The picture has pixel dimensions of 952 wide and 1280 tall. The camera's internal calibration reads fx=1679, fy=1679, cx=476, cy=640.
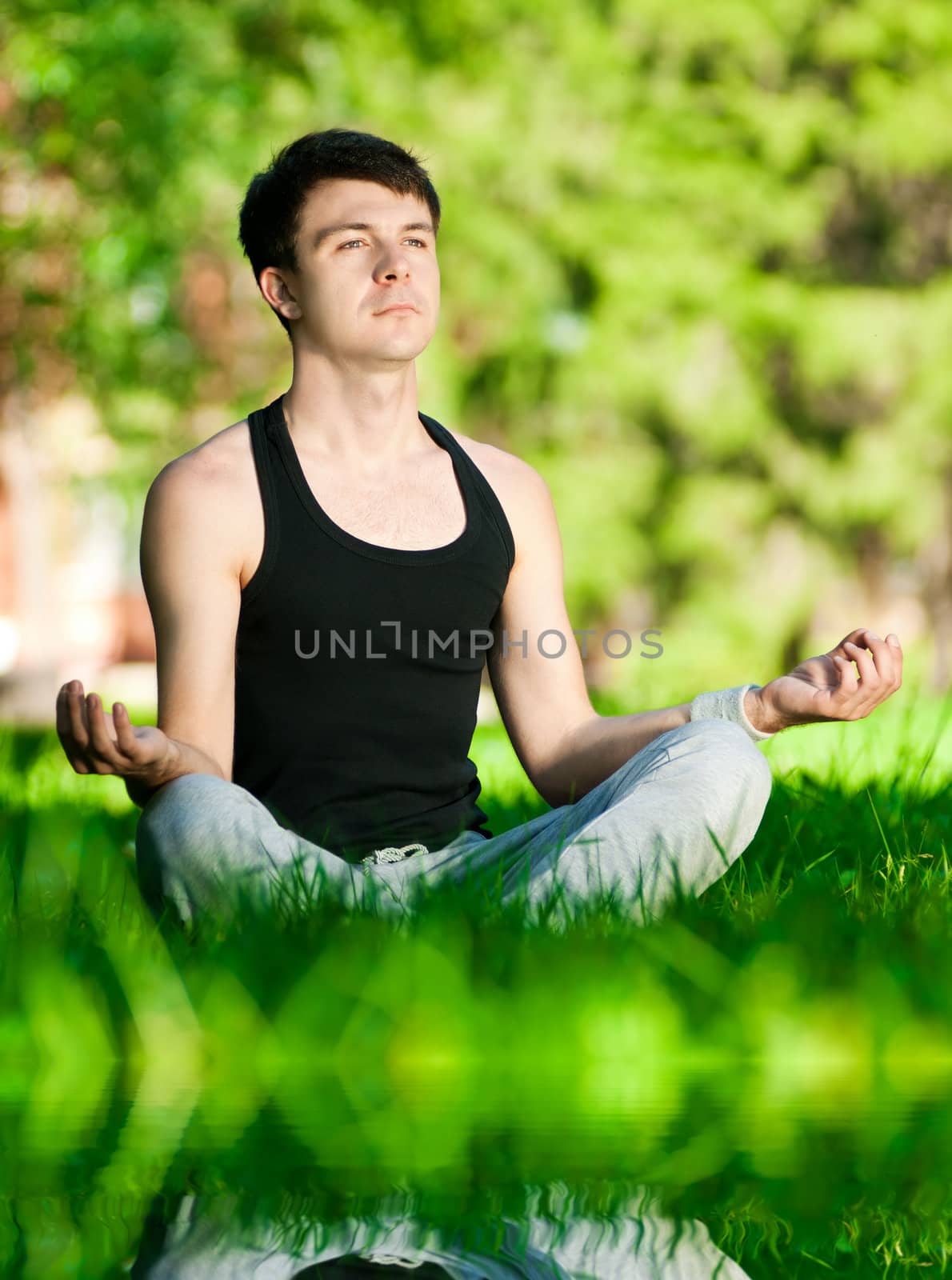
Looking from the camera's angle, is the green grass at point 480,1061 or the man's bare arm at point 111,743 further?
the man's bare arm at point 111,743

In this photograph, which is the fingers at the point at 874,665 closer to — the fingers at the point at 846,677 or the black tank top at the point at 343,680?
the fingers at the point at 846,677

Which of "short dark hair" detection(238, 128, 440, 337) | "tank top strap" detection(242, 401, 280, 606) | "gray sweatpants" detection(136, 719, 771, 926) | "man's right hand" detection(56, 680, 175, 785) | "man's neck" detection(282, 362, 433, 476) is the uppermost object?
"short dark hair" detection(238, 128, 440, 337)

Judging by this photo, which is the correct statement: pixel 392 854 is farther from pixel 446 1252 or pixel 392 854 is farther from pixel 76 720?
pixel 446 1252

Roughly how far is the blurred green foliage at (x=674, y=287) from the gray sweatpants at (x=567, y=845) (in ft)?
32.3

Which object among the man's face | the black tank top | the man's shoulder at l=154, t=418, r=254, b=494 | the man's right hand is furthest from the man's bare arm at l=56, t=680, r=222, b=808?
the man's face

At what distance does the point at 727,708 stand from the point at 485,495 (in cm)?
65

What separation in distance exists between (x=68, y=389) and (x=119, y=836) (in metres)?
8.85

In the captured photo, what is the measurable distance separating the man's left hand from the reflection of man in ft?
5.12

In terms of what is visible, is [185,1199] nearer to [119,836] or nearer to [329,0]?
[119,836]

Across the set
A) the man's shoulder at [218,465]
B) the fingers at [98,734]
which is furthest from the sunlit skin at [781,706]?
the man's shoulder at [218,465]

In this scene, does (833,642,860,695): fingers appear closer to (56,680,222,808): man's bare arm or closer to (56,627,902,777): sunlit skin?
(56,627,902,777): sunlit skin

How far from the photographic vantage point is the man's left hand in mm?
2500

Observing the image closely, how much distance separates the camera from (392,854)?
275cm

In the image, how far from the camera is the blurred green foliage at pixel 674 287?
43.4 ft
